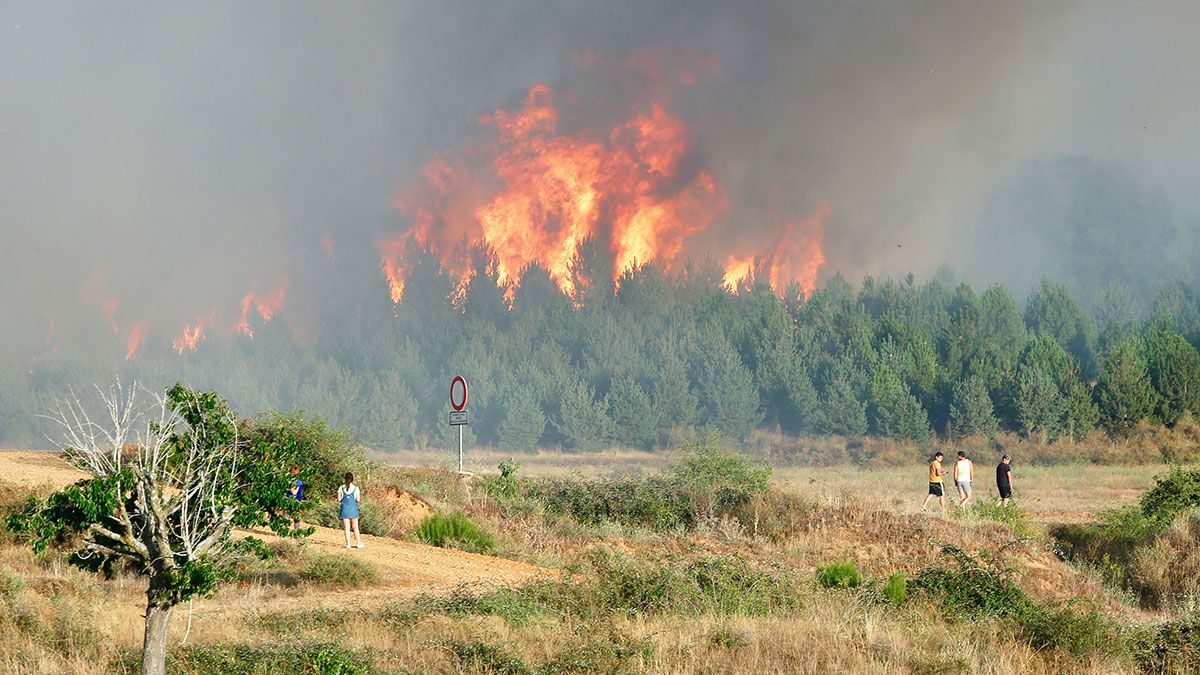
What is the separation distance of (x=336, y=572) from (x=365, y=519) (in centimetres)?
613

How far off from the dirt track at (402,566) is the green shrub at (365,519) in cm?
57

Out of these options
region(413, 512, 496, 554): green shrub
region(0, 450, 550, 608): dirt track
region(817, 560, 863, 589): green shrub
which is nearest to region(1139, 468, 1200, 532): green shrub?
region(817, 560, 863, 589): green shrub

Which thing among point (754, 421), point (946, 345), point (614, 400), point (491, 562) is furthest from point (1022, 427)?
point (491, 562)

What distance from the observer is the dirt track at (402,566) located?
17.6 metres

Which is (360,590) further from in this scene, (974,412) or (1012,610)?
(974,412)

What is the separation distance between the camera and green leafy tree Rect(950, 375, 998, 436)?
67.6 metres

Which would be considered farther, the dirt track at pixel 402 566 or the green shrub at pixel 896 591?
the dirt track at pixel 402 566

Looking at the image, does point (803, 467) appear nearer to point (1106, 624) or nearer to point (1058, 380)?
point (1058, 380)

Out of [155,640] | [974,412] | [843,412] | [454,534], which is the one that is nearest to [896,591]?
[454,534]

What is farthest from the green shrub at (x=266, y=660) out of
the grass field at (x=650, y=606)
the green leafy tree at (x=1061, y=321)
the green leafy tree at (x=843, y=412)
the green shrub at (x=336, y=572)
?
the green leafy tree at (x=1061, y=321)

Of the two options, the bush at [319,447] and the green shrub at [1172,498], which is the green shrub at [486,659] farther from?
the green shrub at [1172,498]

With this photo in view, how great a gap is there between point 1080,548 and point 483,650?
18086 mm

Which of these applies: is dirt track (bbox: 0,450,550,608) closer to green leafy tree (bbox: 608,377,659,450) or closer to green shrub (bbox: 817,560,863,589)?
green shrub (bbox: 817,560,863,589)

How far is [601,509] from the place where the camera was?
27.9 meters
